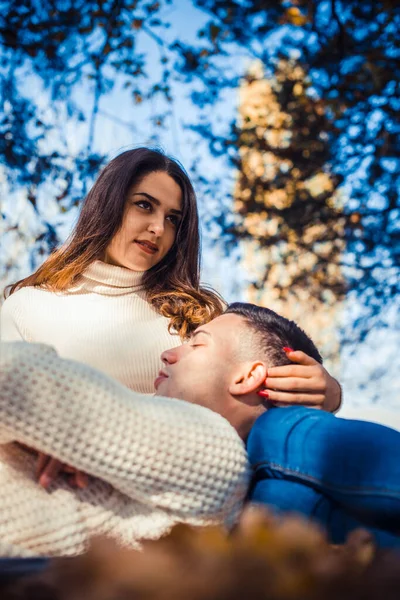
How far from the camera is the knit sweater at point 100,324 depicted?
8.48ft

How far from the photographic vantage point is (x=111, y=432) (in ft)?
3.54

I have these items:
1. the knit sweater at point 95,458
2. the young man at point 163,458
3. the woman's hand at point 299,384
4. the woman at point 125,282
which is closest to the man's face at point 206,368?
the woman's hand at point 299,384

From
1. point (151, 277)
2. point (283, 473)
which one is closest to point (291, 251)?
point (151, 277)

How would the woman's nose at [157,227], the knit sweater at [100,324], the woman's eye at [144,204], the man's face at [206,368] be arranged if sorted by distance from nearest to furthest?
the man's face at [206,368], the knit sweater at [100,324], the woman's nose at [157,227], the woman's eye at [144,204]

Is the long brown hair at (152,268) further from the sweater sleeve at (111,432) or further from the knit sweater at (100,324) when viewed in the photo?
the sweater sleeve at (111,432)

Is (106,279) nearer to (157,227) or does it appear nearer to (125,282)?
(125,282)

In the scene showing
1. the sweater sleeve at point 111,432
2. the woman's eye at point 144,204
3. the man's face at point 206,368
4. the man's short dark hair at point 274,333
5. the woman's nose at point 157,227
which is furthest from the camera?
the woman's eye at point 144,204

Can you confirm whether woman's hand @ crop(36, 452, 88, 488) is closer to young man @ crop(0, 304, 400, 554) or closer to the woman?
young man @ crop(0, 304, 400, 554)

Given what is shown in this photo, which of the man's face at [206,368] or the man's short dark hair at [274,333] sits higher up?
the man's short dark hair at [274,333]

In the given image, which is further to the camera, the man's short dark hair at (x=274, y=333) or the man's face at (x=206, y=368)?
the man's short dark hair at (x=274, y=333)

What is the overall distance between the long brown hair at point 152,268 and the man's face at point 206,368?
3.15ft

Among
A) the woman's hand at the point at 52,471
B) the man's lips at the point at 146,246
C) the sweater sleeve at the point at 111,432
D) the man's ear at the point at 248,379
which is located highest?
the man's lips at the point at 146,246

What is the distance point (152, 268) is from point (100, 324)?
434 mm

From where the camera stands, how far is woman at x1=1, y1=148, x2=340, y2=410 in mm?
2631
